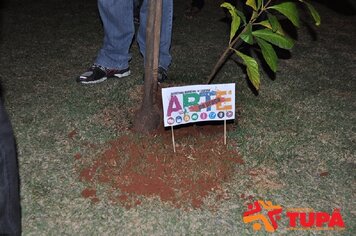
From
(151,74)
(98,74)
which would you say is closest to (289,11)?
(151,74)

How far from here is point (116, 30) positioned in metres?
2.11

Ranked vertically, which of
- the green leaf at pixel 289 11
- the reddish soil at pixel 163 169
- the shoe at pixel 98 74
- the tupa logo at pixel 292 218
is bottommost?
the tupa logo at pixel 292 218

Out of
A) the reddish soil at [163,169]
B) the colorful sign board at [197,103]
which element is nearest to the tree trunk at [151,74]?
the reddish soil at [163,169]

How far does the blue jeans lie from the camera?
79.4 inches

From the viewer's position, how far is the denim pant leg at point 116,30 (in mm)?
2014

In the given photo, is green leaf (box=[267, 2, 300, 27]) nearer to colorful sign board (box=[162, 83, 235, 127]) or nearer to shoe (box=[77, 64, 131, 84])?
colorful sign board (box=[162, 83, 235, 127])

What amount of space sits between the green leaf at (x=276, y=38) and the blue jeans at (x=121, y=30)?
2.36 feet

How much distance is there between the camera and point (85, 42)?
2732 mm

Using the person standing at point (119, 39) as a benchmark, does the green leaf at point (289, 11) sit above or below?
above

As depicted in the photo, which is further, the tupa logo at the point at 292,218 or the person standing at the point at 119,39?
the person standing at the point at 119,39

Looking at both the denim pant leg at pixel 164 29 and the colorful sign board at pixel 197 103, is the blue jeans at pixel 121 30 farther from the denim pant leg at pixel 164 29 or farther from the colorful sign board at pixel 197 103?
the colorful sign board at pixel 197 103

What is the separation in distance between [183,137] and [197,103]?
239 mm

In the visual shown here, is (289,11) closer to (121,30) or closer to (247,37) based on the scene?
(247,37)

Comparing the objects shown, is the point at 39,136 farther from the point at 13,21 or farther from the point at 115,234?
the point at 13,21
